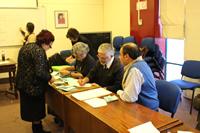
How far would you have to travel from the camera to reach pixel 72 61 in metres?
4.05

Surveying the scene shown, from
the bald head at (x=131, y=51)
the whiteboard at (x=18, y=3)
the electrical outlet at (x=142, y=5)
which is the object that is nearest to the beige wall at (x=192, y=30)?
the electrical outlet at (x=142, y=5)

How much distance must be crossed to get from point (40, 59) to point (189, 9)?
126 inches

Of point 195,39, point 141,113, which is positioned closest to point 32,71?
point 141,113

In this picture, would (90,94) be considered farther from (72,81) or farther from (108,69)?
(72,81)

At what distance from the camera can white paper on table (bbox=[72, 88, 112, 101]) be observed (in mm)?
2402

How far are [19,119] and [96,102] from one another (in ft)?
7.10

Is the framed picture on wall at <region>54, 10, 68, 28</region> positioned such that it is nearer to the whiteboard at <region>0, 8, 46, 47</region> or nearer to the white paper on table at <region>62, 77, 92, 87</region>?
the whiteboard at <region>0, 8, 46, 47</region>

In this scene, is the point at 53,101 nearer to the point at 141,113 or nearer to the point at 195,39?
the point at 141,113

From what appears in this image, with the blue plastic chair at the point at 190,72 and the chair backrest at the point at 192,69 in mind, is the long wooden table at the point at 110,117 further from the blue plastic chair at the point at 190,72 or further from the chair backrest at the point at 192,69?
the chair backrest at the point at 192,69

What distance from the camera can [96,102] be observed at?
2238 millimetres

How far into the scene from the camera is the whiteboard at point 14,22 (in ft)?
20.3

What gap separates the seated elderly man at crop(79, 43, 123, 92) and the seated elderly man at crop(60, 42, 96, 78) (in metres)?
0.31

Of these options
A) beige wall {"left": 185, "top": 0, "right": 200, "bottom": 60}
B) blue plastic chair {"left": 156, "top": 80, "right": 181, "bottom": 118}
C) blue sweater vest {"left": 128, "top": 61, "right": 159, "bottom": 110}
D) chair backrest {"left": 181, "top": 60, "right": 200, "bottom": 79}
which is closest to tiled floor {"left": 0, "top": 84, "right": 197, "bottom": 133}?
chair backrest {"left": 181, "top": 60, "right": 200, "bottom": 79}

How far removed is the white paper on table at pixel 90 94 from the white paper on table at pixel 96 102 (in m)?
0.09
